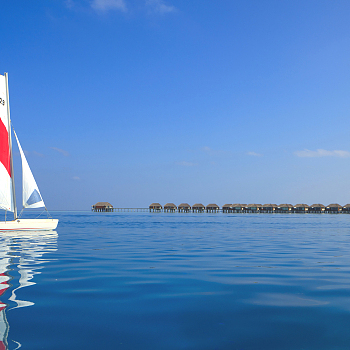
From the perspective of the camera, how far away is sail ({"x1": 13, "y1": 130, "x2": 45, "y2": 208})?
1070 inches

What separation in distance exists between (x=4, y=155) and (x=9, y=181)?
7.16ft

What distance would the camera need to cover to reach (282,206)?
449ft

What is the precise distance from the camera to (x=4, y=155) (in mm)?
25625

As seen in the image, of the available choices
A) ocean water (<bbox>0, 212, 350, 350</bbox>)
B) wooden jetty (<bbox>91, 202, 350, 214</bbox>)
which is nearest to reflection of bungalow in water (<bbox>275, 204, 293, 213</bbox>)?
wooden jetty (<bbox>91, 202, 350, 214</bbox>)

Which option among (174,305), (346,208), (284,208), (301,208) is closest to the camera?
(174,305)

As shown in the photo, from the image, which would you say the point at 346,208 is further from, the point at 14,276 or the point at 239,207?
the point at 14,276

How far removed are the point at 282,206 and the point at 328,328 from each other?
139 meters

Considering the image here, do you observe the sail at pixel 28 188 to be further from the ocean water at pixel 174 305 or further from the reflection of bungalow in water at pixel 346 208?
the reflection of bungalow in water at pixel 346 208

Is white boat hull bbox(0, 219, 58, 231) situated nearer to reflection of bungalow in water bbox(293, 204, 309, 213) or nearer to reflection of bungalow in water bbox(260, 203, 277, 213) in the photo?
reflection of bungalow in water bbox(260, 203, 277, 213)

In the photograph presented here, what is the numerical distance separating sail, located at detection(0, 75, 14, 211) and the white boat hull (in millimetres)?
1270

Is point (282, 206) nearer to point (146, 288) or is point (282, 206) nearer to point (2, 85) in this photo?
point (2, 85)

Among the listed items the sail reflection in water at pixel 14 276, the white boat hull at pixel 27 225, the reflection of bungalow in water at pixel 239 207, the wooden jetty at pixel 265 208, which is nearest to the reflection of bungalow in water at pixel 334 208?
the wooden jetty at pixel 265 208

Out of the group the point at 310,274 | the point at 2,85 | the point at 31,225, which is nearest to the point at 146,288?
the point at 310,274

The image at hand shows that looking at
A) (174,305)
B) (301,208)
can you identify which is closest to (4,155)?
(174,305)
